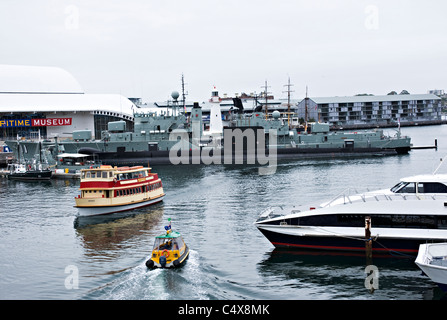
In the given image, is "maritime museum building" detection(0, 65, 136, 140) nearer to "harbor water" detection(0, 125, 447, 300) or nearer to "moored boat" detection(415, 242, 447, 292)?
"harbor water" detection(0, 125, 447, 300)

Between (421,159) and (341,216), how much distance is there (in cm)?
5514

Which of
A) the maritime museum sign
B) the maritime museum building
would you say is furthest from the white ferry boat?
the maritime museum sign

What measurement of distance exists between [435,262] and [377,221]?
4900 millimetres

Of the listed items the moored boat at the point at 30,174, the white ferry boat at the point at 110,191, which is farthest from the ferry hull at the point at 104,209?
the moored boat at the point at 30,174

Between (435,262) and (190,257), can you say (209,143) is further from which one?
(435,262)

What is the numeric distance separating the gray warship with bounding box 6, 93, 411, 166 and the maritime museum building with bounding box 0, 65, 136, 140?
11587 millimetres

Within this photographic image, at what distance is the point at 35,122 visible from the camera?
93625 millimetres

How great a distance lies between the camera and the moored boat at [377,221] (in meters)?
24.9

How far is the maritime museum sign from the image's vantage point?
92625mm

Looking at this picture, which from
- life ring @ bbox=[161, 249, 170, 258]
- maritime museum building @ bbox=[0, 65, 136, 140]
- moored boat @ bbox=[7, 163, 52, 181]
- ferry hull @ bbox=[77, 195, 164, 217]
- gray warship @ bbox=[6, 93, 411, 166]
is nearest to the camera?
life ring @ bbox=[161, 249, 170, 258]

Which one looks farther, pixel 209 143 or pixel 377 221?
pixel 209 143

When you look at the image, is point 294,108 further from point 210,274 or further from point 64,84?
point 210,274

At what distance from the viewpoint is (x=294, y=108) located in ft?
565

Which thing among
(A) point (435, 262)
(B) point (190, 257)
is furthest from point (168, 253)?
(A) point (435, 262)
